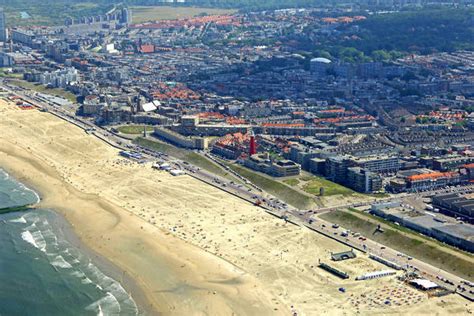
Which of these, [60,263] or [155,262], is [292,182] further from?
[60,263]

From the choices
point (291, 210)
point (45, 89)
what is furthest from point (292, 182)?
point (45, 89)

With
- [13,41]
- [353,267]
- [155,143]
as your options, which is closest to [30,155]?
[155,143]

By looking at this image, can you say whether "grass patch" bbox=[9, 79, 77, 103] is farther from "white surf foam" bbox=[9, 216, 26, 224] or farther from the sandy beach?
"white surf foam" bbox=[9, 216, 26, 224]

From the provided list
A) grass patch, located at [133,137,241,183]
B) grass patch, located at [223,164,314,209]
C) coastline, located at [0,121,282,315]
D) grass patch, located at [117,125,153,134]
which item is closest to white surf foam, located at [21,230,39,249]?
coastline, located at [0,121,282,315]

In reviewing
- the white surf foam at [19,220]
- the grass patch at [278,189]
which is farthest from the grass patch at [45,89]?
the white surf foam at [19,220]

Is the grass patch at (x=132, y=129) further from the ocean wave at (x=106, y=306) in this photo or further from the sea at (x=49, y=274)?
the ocean wave at (x=106, y=306)
